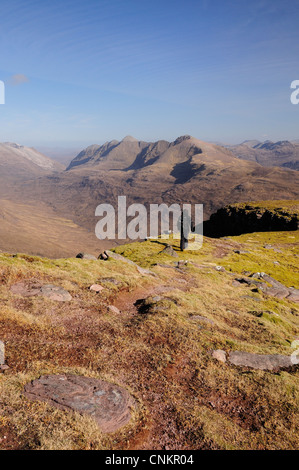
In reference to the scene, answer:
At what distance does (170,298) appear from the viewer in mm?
24078

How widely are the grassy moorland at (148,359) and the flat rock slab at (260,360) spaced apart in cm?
60

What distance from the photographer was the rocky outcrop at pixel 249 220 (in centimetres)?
10988

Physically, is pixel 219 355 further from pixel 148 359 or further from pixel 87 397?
pixel 87 397

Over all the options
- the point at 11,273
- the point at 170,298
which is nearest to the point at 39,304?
the point at 11,273

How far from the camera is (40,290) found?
2128cm

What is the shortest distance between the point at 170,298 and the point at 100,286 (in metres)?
6.70

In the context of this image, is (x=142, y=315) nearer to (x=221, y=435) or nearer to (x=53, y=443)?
(x=221, y=435)

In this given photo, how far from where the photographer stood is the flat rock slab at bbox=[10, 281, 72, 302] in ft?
67.4

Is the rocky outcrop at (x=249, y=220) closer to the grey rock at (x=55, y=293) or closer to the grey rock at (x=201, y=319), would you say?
the grey rock at (x=201, y=319)

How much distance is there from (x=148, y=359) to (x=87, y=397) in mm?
4568

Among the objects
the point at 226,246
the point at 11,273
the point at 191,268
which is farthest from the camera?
the point at 226,246

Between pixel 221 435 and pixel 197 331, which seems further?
pixel 197 331

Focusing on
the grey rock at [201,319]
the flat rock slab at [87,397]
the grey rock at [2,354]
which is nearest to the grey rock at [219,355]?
the grey rock at [201,319]

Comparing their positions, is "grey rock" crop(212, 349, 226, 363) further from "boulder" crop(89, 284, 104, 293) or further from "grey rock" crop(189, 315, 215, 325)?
"boulder" crop(89, 284, 104, 293)
